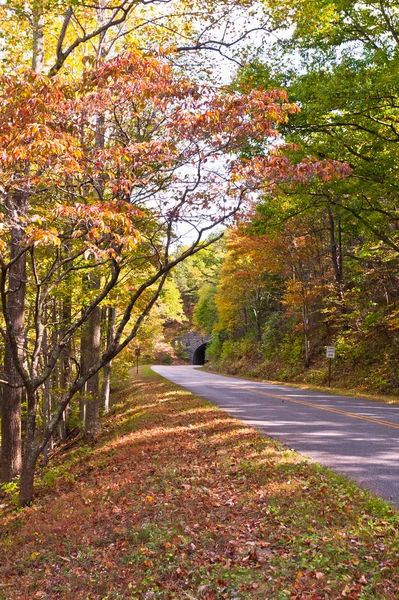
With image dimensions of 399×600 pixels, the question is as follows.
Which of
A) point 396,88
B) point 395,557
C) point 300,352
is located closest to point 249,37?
point 396,88

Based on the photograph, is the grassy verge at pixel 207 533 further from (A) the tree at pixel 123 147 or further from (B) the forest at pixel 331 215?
(B) the forest at pixel 331 215

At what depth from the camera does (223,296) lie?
38.6m

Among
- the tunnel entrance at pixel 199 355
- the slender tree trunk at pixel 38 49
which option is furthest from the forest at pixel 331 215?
the tunnel entrance at pixel 199 355

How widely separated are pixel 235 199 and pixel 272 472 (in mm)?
4461

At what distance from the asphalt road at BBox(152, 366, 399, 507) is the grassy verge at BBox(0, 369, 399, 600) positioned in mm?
557

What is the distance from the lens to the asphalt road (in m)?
7.17

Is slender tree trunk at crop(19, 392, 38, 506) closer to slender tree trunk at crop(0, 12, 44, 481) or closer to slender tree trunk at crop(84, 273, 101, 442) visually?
slender tree trunk at crop(0, 12, 44, 481)

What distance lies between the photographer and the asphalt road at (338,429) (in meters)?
7.17

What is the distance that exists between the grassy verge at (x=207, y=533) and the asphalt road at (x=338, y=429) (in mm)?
557

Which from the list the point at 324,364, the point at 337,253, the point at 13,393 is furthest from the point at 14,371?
the point at 337,253

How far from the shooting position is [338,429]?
34.2 feet

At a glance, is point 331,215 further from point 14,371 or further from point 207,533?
point 207,533

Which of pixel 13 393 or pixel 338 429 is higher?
pixel 13 393

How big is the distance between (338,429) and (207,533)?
556 cm
